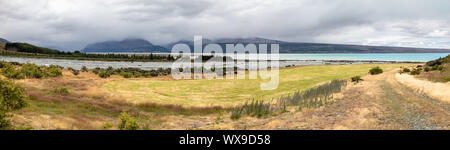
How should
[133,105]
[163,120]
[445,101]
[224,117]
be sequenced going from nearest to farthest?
[445,101] < [163,120] < [224,117] < [133,105]

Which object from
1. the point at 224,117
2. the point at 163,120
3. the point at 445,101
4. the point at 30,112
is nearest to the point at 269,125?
the point at 224,117

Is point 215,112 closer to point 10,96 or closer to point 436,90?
point 10,96

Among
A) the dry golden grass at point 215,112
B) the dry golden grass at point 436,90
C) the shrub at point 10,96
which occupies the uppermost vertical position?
the shrub at point 10,96

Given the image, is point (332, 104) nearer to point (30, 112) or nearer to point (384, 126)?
point (384, 126)

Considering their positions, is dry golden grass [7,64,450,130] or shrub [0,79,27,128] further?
shrub [0,79,27,128]

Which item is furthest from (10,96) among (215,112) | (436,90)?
(436,90)

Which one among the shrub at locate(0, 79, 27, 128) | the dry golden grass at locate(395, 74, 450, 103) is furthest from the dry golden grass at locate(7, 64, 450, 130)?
the dry golden grass at locate(395, 74, 450, 103)

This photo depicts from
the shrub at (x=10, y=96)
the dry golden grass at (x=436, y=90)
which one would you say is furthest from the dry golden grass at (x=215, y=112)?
the dry golden grass at (x=436, y=90)

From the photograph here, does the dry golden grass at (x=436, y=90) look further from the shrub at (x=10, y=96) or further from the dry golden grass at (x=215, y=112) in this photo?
the shrub at (x=10, y=96)

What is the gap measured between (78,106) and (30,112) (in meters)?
4.79

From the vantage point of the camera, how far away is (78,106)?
58.8ft

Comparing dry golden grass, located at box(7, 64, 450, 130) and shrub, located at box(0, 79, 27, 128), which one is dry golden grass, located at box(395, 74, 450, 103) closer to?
dry golden grass, located at box(7, 64, 450, 130)
